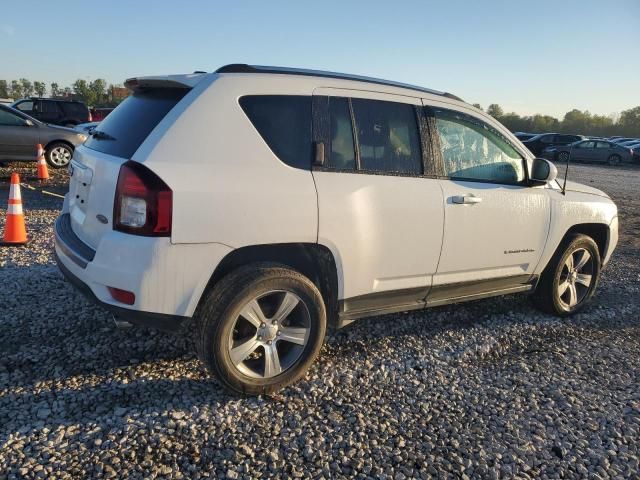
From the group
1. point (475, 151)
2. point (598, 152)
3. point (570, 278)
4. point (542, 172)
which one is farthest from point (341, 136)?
point (598, 152)

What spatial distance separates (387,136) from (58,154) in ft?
37.0

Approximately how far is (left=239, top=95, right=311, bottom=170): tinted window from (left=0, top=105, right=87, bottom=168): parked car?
32.6 feet

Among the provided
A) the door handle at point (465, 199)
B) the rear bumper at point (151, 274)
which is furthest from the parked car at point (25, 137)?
the door handle at point (465, 199)

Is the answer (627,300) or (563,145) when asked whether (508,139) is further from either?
(563,145)

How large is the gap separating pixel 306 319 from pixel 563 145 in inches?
1285

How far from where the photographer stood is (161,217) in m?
2.58

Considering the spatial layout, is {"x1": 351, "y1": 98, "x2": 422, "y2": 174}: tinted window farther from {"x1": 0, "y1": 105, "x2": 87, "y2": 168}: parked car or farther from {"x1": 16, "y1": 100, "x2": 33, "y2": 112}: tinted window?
{"x1": 16, "y1": 100, "x2": 33, "y2": 112}: tinted window

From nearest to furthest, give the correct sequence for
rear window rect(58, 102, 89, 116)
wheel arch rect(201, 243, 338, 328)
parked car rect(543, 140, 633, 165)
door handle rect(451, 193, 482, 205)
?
wheel arch rect(201, 243, 338, 328), door handle rect(451, 193, 482, 205), rear window rect(58, 102, 89, 116), parked car rect(543, 140, 633, 165)

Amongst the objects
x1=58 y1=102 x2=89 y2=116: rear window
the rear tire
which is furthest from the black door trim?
the rear tire

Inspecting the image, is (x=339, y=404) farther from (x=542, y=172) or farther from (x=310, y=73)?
(x=542, y=172)

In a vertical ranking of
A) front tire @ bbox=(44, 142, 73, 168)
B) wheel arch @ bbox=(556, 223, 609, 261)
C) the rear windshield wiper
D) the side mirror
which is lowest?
wheel arch @ bbox=(556, 223, 609, 261)

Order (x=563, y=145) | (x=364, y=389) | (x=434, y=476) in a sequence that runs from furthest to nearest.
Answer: (x=563, y=145), (x=364, y=389), (x=434, y=476)

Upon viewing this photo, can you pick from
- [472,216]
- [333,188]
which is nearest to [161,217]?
[333,188]

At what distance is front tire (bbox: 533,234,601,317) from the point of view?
4523 mm
